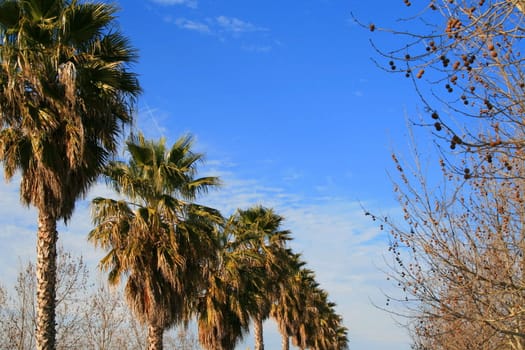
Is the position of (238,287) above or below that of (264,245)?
below

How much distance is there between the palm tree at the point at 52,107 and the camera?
46.5 feet

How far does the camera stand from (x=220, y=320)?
2316 centimetres

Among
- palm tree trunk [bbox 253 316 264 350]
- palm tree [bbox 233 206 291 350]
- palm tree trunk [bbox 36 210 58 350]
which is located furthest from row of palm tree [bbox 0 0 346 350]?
palm tree trunk [bbox 253 316 264 350]

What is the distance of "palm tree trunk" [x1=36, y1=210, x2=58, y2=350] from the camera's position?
43.9 ft

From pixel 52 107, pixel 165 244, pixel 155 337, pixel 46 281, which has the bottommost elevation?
pixel 155 337

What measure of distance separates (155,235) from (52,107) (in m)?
5.12

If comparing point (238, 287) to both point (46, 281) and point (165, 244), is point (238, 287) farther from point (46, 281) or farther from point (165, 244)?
point (46, 281)

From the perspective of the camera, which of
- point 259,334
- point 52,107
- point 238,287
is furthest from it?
point 259,334

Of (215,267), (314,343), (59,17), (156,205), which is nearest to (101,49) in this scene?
(59,17)

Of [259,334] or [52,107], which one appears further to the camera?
[259,334]

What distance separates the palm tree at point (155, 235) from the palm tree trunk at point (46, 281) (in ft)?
12.0

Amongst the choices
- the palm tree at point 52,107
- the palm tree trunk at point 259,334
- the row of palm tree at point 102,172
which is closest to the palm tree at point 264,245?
the palm tree trunk at point 259,334

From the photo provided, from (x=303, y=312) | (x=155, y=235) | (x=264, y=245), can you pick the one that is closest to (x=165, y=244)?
(x=155, y=235)

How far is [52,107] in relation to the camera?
14812 mm
